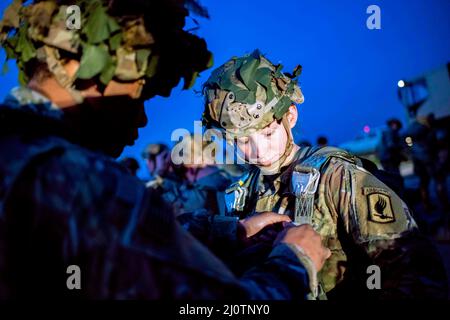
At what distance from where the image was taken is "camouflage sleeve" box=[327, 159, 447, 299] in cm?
187

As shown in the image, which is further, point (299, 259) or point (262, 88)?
point (262, 88)

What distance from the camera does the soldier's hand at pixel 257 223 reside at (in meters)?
2.21

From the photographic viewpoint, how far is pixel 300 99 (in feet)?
9.83

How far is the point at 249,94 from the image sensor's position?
275cm

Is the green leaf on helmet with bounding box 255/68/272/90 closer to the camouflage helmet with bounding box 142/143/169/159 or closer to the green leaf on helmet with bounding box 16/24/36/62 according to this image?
the green leaf on helmet with bounding box 16/24/36/62

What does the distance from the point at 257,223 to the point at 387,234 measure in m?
0.86

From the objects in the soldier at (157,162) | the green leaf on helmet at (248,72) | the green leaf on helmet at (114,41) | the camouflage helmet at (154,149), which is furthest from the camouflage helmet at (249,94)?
the camouflage helmet at (154,149)

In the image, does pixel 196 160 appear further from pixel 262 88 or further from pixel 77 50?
pixel 77 50

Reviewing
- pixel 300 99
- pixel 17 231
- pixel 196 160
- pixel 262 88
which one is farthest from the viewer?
pixel 196 160

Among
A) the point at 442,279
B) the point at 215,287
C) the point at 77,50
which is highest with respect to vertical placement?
the point at 77,50

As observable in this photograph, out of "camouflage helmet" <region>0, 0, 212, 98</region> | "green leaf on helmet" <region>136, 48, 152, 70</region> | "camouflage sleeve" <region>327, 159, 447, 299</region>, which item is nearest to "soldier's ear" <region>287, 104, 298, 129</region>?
"camouflage sleeve" <region>327, 159, 447, 299</region>
